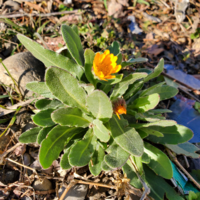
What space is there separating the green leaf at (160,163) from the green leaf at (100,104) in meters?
0.77

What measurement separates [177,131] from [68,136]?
4.22ft

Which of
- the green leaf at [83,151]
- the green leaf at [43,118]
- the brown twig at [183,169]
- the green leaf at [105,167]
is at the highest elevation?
the green leaf at [43,118]

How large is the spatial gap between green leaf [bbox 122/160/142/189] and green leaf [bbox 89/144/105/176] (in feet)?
1.00

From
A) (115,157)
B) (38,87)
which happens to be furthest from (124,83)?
(38,87)

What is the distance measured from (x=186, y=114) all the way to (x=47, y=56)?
213 cm

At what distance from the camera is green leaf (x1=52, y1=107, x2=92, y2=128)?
5.47ft

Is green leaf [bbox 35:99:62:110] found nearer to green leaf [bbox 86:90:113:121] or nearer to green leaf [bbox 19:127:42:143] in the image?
green leaf [bbox 19:127:42:143]

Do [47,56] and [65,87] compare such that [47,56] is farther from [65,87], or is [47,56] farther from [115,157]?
[115,157]

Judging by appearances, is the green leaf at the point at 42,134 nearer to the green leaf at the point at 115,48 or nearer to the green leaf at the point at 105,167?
the green leaf at the point at 105,167

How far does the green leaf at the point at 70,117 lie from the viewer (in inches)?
65.6

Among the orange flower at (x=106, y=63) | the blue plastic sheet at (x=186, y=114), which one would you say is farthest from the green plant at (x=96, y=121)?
the blue plastic sheet at (x=186, y=114)

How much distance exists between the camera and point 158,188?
2.07 m

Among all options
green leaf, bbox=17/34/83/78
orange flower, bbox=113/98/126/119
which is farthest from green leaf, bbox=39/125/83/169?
green leaf, bbox=17/34/83/78

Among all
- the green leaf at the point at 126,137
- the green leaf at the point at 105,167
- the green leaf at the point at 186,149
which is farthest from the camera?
the green leaf at the point at 186,149
